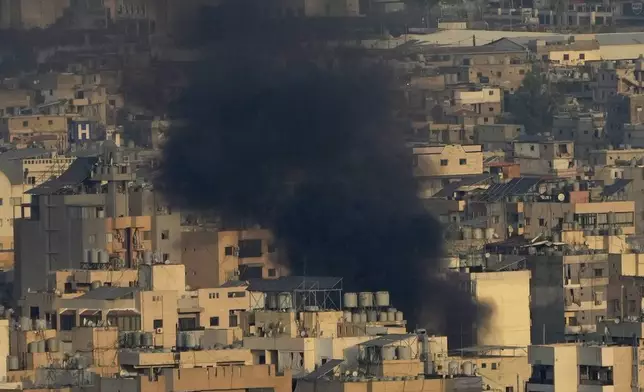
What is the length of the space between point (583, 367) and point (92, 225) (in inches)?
775

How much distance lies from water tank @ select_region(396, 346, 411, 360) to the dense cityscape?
1.2 inches

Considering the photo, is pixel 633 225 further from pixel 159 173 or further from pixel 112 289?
pixel 112 289

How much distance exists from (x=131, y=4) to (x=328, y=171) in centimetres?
758

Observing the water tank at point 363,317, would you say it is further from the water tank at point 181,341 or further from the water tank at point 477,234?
the water tank at point 477,234

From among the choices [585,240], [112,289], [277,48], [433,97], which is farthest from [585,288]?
[433,97]

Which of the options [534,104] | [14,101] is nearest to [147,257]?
[14,101]

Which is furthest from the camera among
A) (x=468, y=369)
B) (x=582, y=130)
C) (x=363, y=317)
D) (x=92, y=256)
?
(x=582, y=130)

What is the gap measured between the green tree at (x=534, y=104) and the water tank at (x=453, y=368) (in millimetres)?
56763

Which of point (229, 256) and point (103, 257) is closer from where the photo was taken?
point (103, 257)

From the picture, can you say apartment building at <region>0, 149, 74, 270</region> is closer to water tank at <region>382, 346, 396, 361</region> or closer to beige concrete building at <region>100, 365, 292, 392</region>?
water tank at <region>382, 346, 396, 361</region>

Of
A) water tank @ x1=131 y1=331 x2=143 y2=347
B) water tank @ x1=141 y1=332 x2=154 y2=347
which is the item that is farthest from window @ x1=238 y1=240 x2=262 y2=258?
water tank @ x1=141 y1=332 x2=154 y2=347

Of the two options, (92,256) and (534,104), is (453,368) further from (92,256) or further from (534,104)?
(534,104)

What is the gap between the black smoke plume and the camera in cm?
7012

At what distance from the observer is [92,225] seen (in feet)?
224
